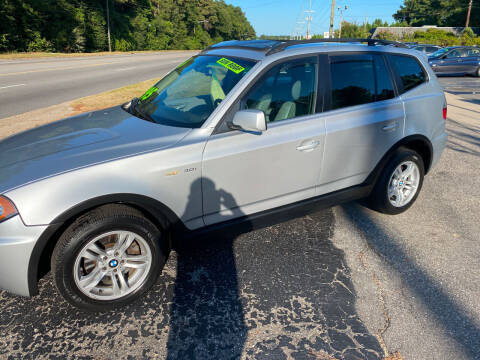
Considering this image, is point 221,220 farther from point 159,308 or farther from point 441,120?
point 441,120

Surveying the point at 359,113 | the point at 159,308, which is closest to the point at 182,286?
the point at 159,308

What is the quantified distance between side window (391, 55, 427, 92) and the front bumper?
3.63 m

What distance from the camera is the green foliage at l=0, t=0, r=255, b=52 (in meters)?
34.0

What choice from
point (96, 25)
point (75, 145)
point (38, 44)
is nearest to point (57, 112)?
point (75, 145)

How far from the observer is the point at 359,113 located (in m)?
3.53

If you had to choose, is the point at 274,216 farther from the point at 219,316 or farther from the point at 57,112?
the point at 57,112

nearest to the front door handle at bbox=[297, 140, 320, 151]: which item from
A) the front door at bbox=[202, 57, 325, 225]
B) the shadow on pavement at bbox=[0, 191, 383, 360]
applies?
the front door at bbox=[202, 57, 325, 225]

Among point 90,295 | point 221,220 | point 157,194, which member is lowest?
point 90,295

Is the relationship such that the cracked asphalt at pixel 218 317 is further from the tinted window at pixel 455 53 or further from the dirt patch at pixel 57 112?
the tinted window at pixel 455 53

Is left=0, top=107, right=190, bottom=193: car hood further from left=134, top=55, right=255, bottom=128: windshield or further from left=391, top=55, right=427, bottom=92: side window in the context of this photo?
left=391, top=55, right=427, bottom=92: side window

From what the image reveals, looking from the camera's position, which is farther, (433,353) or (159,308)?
(159,308)

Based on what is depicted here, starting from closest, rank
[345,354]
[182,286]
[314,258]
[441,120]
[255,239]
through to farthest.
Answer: [345,354] < [182,286] < [314,258] < [255,239] < [441,120]

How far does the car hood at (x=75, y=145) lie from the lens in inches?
97.3

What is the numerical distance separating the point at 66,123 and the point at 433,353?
3.49m
